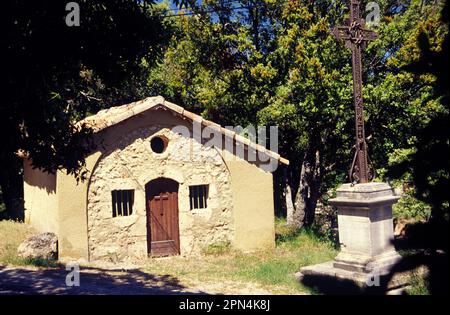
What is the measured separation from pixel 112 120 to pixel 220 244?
4.94 meters

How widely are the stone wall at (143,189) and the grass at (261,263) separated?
2.29 ft

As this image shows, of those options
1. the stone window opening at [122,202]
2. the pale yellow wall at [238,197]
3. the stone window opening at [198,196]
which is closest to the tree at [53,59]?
the pale yellow wall at [238,197]

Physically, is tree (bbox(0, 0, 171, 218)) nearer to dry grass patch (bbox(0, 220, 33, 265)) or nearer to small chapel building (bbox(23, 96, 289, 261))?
small chapel building (bbox(23, 96, 289, 261))

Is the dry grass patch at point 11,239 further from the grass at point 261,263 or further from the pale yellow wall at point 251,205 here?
the pale yellow wall at point 251,205

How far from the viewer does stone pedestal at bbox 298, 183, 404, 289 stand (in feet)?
24.6

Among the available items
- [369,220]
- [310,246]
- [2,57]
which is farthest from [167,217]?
[2,57]

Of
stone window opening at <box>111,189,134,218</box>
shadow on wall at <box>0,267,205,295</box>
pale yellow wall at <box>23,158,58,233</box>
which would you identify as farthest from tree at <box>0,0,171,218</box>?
stone window opening at <box>111,189,134,218</box>

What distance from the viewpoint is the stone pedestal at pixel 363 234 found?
7504 millimetres

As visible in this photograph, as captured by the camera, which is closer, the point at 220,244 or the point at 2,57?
the point at 2,57

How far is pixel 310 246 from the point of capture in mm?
13148

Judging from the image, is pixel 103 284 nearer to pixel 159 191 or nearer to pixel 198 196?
pixel 159 191

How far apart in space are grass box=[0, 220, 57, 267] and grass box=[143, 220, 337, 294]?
9.27ft

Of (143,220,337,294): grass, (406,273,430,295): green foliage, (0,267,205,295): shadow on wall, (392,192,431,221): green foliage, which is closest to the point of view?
(406,273,430,295): green foliage
